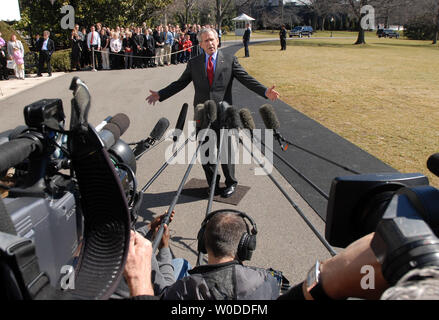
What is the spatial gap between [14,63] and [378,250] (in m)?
19.1

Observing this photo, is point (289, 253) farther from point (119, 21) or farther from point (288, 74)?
point (119, 21)

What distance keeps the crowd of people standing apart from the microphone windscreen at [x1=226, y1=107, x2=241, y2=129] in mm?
18249

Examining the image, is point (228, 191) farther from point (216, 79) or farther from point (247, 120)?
point (247, 120)

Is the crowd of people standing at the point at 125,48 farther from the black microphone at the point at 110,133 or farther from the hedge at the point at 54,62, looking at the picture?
the black microphone at the point at 110,133

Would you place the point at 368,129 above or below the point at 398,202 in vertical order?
below

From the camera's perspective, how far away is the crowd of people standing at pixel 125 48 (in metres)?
19.5

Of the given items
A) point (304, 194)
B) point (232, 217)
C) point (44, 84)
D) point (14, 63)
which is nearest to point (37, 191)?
point (232, 217)

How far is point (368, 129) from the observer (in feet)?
31.0

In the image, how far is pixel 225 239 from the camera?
2223mm

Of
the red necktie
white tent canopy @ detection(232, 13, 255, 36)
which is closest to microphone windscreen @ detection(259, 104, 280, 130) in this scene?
the red necktie

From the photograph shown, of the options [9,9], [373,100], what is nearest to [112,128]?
[9,9]

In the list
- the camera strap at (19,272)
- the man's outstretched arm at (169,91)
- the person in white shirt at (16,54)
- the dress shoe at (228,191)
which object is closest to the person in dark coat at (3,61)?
the person in white shirt at (16,54)

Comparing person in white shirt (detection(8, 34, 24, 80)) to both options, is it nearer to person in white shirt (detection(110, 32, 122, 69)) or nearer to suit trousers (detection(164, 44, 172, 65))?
person in white shirt (detection(110, 32, 122, 69))

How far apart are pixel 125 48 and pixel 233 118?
64.1ft
